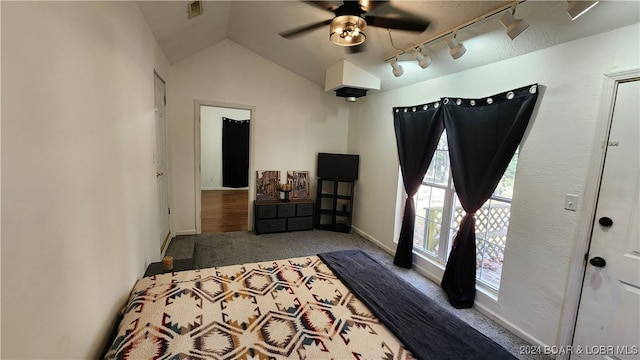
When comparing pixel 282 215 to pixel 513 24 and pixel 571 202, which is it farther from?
pixel 513 24

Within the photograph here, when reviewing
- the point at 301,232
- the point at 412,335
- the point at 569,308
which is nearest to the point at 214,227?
the point at 301,232

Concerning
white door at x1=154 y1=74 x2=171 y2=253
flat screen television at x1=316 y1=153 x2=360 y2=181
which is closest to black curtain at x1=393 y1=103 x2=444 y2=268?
flat screen television at x1=316 y1=153 x2=360 y2=181

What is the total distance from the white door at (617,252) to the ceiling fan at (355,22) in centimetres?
154

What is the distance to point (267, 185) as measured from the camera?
15.0 feet

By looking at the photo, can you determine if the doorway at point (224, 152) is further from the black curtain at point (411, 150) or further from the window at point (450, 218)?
the window at point (450, 218)

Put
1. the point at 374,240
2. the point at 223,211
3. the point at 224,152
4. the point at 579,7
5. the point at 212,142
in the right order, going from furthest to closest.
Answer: the point at 224,152
the point at 212,142
the point at 223,211
the point at 374,240
the point at 579,7

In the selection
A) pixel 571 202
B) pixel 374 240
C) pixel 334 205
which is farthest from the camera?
pixel 334 205

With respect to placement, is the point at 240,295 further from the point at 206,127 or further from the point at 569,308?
the point at 206,127

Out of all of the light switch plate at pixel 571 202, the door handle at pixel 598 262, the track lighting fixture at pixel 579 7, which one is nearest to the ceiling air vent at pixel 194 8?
the track lighting fixture at pixel 579 7

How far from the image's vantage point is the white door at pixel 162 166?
3.18 metres

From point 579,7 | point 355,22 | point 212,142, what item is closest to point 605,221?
point 579,7

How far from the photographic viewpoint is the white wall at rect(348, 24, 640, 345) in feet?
5.98

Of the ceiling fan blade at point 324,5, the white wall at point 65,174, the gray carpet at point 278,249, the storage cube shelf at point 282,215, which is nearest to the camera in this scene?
the white wall at point 65,174

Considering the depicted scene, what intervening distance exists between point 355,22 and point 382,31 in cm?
67
